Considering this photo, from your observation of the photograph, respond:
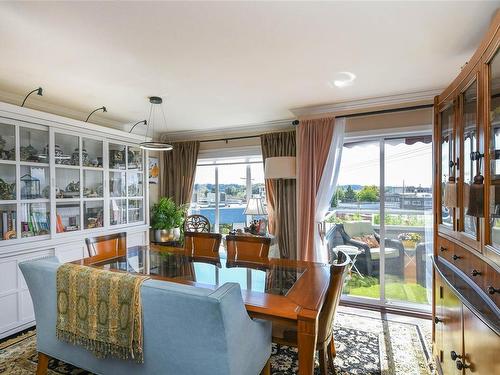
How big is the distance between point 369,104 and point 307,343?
8.82 feet

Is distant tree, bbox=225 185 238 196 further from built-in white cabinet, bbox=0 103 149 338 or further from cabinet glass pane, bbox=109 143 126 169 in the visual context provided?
cabinet glass pane, bbox=109 143 126 169

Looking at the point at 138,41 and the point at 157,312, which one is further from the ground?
the point at 138,41

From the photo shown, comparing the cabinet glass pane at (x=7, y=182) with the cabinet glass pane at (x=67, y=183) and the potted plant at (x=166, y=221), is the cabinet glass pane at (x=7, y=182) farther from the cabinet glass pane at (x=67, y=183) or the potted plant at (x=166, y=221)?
the potted plant at (x=166, y=221)

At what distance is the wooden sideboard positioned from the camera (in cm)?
124

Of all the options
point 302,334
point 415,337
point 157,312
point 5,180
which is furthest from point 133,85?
point 415,337

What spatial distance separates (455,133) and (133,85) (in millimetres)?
2732

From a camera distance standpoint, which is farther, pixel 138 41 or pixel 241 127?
pixel 241 127

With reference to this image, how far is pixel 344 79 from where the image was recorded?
2.59 m

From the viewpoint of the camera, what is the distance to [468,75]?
164 cm

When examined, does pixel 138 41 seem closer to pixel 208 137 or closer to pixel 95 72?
pixel 95 72

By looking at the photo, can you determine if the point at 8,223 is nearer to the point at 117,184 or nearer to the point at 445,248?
the point at 117,184

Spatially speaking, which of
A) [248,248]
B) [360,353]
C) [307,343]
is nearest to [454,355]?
[307,343]

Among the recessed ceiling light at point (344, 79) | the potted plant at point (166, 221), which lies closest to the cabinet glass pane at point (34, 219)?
the potted plant at point (166, 221)

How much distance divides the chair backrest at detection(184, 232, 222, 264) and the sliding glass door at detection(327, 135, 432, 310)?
1.54 metres
